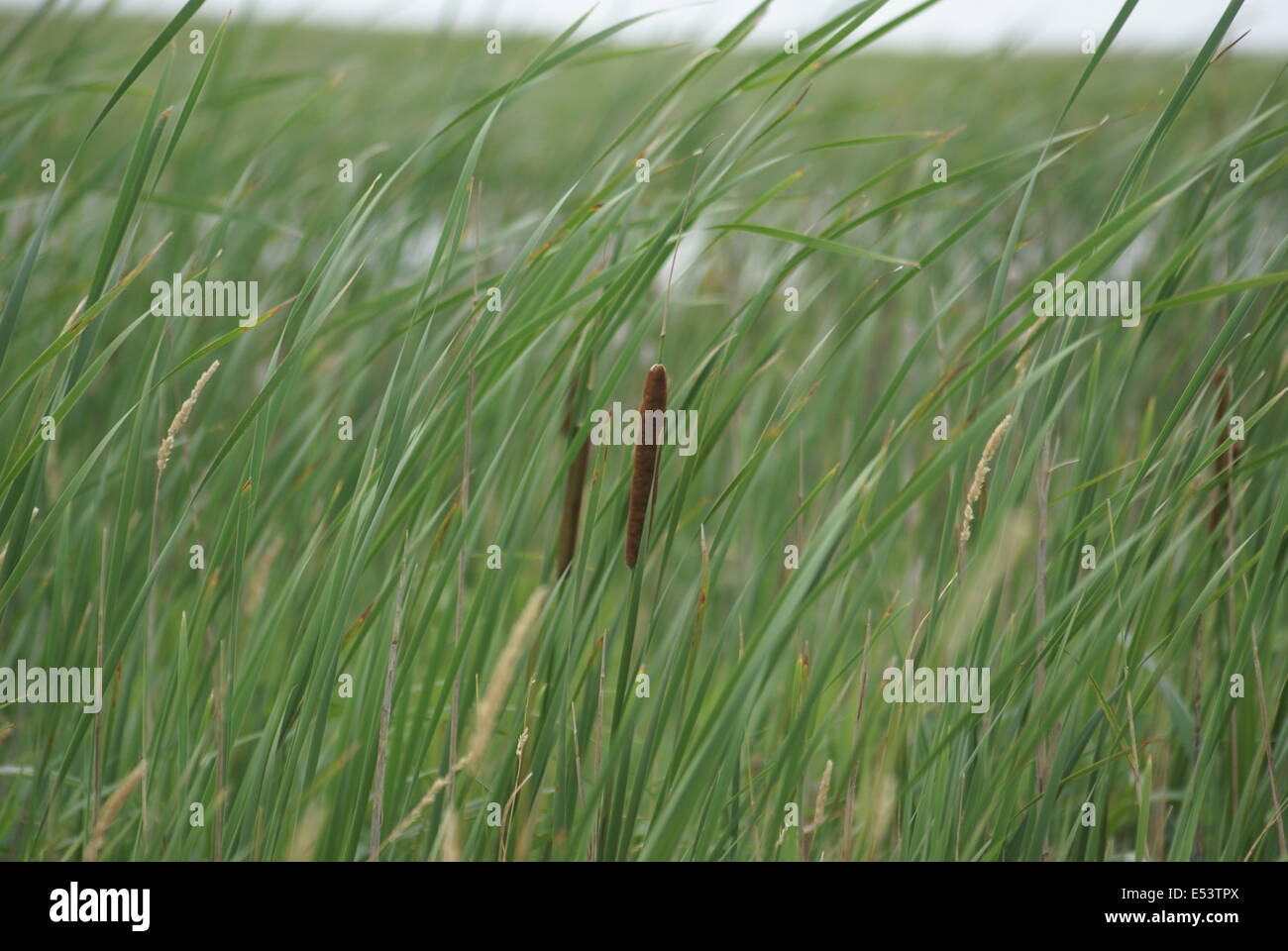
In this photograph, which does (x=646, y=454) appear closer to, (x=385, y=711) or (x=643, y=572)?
(x=643, y=572)

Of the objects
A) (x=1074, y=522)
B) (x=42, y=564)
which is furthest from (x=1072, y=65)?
(x=42, y=564)

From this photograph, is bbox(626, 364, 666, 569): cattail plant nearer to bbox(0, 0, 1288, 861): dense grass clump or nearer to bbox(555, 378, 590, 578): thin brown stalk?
bbox(0, 0, 1288, 861): dense grass clump

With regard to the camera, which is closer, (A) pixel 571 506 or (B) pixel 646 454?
(B) pixel 646 454

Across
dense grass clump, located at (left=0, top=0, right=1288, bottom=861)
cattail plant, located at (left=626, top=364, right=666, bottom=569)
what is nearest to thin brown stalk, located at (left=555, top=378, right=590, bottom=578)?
dense grass clump, located at (left=0, top=0, right=1288, bottom=861)

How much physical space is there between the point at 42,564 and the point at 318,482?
92 centimetres

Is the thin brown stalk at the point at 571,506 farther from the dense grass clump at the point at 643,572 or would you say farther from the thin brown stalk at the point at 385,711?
the thin brown stalk at the point at 385,711

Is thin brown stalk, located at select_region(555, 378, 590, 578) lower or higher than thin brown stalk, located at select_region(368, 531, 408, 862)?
higher

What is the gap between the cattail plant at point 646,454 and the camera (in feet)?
3.93

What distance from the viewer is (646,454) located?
1.20 metres

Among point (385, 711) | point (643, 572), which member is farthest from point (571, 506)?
point (385, 711)

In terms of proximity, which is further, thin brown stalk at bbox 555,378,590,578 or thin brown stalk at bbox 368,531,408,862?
thin brown stalk at bbox 555,378,590,578

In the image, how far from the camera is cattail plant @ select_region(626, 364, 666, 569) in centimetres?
120

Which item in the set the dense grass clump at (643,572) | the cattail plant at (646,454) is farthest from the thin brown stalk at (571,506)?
the cattail plant at (646,454)

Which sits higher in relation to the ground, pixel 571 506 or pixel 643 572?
pixel 571 506
